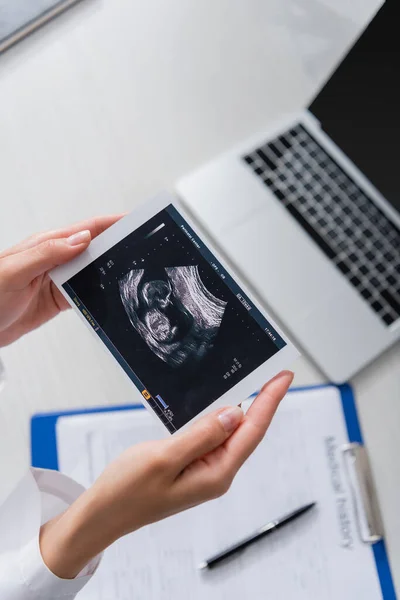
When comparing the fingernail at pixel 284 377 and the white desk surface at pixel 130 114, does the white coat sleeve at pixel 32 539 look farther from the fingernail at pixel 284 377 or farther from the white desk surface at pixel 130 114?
the fingernail at pixel 284 377

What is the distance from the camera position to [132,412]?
2.29ft

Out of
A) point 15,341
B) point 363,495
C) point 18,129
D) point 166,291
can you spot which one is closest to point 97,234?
point 166,291

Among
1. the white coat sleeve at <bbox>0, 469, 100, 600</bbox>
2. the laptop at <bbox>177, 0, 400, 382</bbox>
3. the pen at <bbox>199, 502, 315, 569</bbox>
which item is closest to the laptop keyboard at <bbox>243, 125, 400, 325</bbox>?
the laptop at <bbox>177, 0, 400, 382</bbox>

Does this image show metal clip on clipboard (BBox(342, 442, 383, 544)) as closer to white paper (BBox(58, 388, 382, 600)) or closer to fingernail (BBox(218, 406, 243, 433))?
white paper (BBox(58, 388, 382, 600))

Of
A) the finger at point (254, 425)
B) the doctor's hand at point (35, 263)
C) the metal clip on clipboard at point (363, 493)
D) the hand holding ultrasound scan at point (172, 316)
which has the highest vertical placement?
the doctor's hand at point (35, 263)

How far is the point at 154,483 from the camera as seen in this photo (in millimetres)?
472

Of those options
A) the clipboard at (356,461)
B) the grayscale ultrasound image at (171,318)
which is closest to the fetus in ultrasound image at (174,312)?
the grayscale ultrasound image at (171,318)

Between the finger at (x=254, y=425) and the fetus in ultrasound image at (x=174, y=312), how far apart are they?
0.24 ft

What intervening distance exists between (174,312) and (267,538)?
286 millimetres

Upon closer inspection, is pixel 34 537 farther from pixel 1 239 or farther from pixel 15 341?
pixel 1 239

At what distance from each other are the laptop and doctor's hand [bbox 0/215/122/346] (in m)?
0.22

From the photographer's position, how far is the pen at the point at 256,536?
0.64 meters

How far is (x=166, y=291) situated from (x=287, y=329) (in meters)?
0.21

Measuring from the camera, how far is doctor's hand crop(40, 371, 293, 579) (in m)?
0.47
